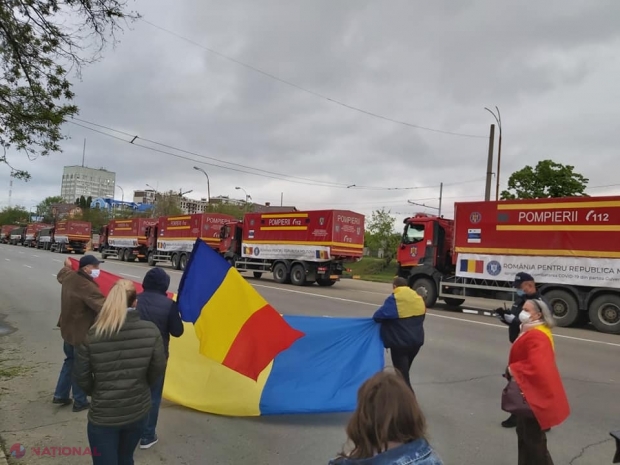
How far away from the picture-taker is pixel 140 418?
9.82 ft

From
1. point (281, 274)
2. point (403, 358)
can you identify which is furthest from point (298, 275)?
point (403, 358)

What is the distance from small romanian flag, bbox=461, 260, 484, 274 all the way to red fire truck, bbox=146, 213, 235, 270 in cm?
1810

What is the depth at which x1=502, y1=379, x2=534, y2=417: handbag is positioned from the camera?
3545mm

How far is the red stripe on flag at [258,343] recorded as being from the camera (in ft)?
16.1

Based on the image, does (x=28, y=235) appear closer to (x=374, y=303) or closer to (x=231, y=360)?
(x=374, y=303)

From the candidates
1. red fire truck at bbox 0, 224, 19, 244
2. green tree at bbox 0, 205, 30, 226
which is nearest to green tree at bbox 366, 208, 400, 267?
red fire truck at bbox 0, 224, 19, 244

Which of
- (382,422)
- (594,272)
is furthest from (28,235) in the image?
(382,422)

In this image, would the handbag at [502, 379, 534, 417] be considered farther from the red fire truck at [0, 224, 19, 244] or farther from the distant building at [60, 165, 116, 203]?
the distant building at [60, 165, 116, 203]

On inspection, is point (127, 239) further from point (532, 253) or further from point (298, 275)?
point (532, 253)

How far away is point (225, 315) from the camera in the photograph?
4.89 m

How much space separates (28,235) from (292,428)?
75.3 metres

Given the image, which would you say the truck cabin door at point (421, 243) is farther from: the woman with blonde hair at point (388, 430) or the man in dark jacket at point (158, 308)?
the woman with blonde hair at point (388, 430)

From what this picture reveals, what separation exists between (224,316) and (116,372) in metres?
2.02

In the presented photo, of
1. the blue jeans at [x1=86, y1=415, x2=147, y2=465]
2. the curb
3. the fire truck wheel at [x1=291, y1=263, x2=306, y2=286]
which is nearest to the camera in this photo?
the blue jeans at [x1=86, y1=415, x2=147, y2=465]
